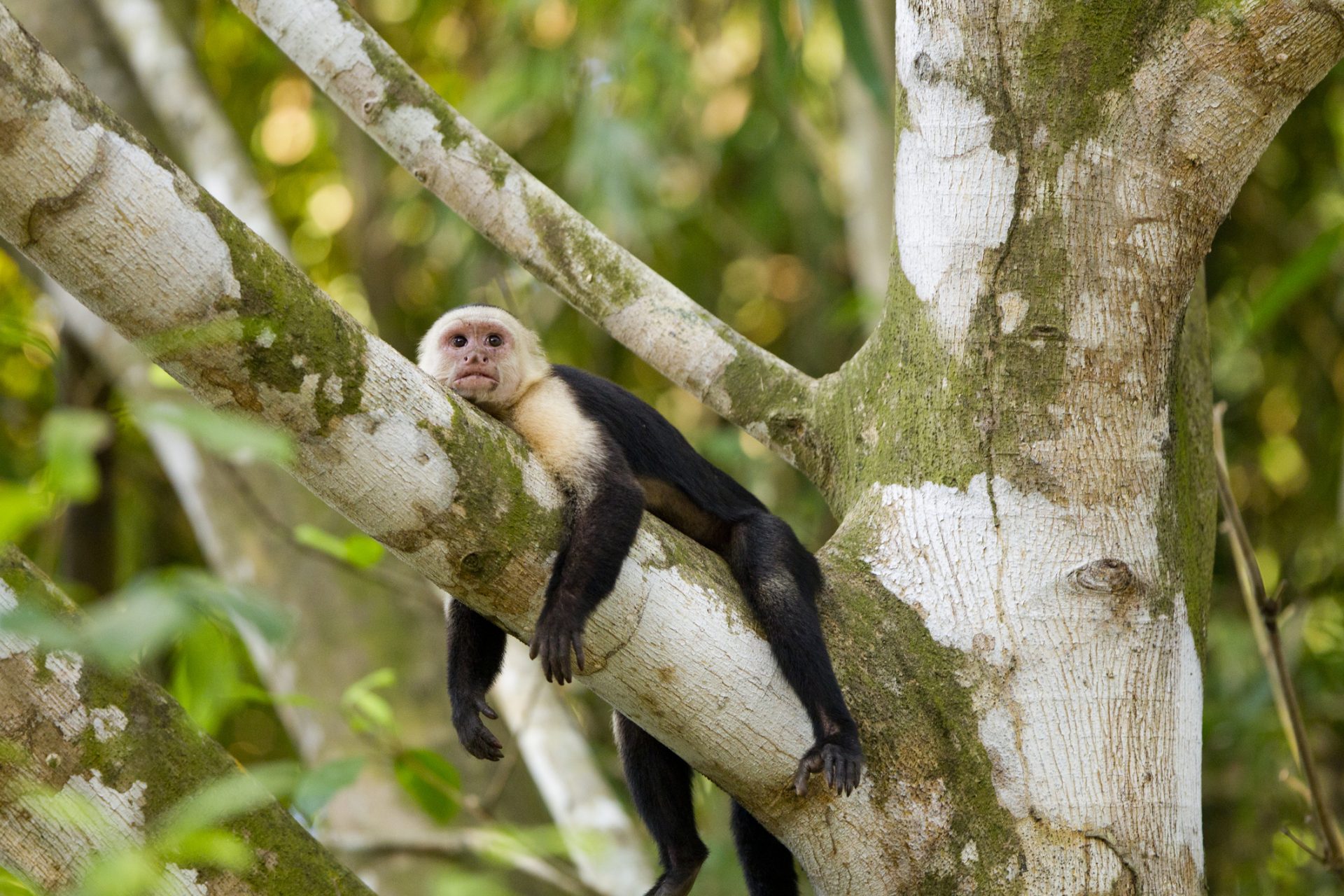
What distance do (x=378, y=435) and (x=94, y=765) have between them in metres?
0.67

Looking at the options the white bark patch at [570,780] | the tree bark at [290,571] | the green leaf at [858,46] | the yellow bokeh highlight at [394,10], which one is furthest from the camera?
the yellow bokeh highlight at [394,10]

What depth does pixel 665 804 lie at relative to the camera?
3113mm

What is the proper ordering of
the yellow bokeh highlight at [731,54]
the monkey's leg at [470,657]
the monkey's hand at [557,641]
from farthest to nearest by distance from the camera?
the yellow bokeh highlight at [731,54] < the monkey's leg at [470,657] < the monkey's hand at [557,641]

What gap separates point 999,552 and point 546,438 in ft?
3.26

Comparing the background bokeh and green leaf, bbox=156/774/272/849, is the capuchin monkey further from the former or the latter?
green leaf, bbox=156/774/272/849

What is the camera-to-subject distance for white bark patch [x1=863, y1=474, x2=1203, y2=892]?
224 cm

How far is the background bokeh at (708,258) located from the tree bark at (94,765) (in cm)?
213

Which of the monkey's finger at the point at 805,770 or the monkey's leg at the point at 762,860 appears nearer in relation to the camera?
the monkey's finger at the point at 805,770

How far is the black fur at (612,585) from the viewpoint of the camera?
2.14 metres

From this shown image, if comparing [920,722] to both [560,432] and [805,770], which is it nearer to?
[805,770]

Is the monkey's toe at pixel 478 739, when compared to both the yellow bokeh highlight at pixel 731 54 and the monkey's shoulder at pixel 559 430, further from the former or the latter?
the yellow bokeh highlight at pixel 731 54

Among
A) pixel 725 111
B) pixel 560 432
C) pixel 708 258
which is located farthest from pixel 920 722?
pixel 725 111

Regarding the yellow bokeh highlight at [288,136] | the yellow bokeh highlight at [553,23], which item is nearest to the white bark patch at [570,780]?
the yellow bokeh highlight at [553,23]

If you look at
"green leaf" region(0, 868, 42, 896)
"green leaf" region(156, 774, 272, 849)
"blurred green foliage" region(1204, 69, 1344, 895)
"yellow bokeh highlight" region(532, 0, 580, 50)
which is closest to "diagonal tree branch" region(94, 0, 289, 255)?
"yellow bokeh highlight" region(532, 0, 580, 50)
